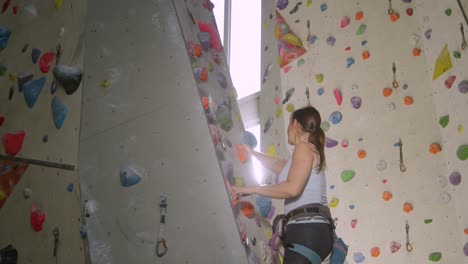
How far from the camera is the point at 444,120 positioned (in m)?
2.75

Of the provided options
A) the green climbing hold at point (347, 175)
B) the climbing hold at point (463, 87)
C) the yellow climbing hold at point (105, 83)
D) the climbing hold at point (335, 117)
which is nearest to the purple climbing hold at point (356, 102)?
the climbing hold at point (335, 117)

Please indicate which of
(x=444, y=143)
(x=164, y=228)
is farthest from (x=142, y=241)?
(x=444, y=143)

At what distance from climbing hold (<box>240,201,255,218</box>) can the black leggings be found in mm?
190

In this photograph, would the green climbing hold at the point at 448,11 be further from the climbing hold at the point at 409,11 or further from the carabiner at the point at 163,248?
the carabiner at the point at 163,248

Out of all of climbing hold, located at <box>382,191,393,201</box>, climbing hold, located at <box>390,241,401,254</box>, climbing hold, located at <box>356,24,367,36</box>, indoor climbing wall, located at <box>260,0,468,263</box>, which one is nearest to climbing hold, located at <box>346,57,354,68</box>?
indoor climbing wall, located at <box>260,0,468,263</box>

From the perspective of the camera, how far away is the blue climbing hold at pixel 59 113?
5.81 feet

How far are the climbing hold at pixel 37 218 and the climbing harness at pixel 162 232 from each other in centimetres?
44

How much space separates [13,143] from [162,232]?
73 centimetres

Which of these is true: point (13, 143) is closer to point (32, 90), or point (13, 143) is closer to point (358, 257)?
point (32, 90)

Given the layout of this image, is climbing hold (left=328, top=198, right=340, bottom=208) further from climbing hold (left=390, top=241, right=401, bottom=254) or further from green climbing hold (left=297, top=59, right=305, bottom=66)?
green climbing hold (left=297, top=59, right=305, bottom=66)

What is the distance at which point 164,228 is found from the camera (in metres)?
1.58

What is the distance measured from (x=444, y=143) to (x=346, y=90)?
737mm

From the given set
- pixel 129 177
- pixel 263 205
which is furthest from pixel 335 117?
pixel 129 177

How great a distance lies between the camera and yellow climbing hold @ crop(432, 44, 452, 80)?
2.76 m
